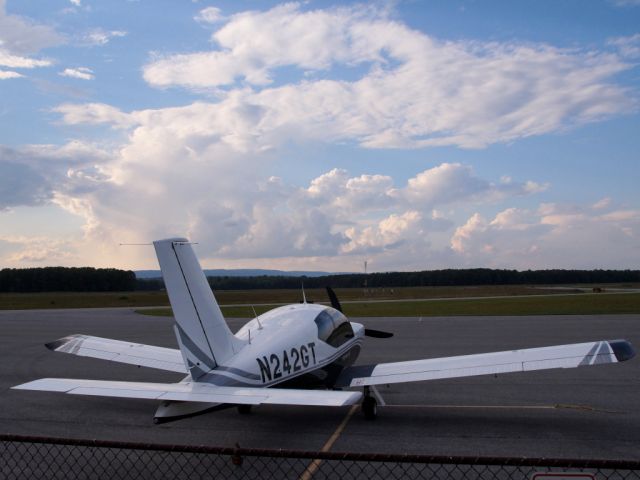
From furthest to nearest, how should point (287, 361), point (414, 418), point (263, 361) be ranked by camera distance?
point (414, 418) → point (287, 361) → point (263, 361)

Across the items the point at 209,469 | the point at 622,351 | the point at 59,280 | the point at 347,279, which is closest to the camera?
the point at 209,469

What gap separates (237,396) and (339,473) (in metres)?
1.45

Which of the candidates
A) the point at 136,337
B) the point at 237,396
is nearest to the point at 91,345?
the point at 237,396

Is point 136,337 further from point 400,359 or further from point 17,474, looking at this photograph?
point 17,474

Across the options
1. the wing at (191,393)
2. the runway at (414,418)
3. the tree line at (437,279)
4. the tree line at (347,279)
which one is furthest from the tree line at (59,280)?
the wing at (191,393)

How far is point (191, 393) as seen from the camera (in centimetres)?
686

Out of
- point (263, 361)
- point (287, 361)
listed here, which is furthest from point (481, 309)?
point (263, 361)

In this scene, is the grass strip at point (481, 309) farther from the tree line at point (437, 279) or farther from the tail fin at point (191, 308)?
the tree line at point (437, 279)

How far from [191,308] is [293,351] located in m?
1.86

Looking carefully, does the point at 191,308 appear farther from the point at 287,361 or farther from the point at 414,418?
the point at 414,418

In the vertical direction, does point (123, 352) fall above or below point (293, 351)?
below

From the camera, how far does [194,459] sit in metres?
7.33

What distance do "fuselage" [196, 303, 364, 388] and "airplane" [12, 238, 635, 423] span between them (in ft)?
0.05

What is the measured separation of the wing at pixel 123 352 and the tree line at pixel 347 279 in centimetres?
10148
